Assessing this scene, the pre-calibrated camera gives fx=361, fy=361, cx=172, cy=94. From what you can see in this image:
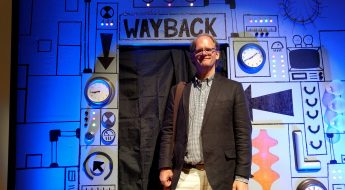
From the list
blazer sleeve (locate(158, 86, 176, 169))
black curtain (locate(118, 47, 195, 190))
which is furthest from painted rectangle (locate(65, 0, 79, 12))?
blazer sleeve (locate(158, 86, 176, 169))

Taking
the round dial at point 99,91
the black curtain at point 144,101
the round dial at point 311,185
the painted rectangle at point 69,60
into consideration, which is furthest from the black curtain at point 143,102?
the round dial at point 311,185

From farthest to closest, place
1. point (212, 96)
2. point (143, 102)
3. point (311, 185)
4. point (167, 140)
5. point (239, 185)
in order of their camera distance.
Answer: point (143, 102), point (311, 185), point (167, 140), point (212, 96), point (239, 185)

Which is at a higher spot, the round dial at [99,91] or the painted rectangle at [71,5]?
the painted rectangle at [71,5]

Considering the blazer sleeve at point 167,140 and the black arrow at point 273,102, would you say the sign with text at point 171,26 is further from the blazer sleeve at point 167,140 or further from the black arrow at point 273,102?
the blazer sleeve at point 167,140

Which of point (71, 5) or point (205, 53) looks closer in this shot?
point (205, 53)

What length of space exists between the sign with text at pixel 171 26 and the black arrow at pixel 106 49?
0.28 feet

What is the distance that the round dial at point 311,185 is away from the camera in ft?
7.95

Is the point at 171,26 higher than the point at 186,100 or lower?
higher

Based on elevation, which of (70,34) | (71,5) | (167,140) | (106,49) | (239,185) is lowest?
(239,185)

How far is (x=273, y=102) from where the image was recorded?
8.32 ft

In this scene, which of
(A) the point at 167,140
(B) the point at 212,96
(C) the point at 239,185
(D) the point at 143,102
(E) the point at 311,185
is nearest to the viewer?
(C) the point at 239,185

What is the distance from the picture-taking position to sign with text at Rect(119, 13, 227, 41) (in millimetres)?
2580

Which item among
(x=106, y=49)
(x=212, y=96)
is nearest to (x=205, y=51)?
(x=212, y=96)

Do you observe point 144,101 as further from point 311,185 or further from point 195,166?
point 311,185
